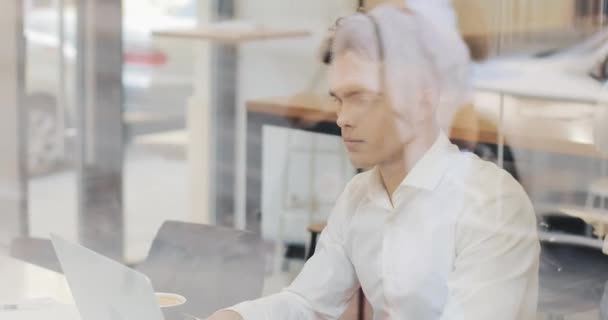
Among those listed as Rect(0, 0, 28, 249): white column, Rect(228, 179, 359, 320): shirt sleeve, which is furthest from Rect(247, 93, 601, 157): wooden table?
Rect(0, 0, 28, 249): white column

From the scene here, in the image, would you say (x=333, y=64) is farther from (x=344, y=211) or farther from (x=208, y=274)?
(x=208, y=274)

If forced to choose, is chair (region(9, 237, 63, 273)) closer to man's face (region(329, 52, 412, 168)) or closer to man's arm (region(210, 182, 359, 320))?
man's arm (region(210, 182, 359, 320))

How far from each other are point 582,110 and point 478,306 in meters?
0.24

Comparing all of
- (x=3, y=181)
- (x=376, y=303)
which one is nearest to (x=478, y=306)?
(x=376, y=303)

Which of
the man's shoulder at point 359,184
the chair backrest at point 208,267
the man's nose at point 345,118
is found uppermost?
the man's nose at point 345,118

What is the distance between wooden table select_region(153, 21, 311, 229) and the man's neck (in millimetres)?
249

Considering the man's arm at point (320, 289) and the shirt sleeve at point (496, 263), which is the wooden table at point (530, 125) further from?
the man's arm at point (320, 289)

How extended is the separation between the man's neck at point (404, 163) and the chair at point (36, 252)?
2.10 feet

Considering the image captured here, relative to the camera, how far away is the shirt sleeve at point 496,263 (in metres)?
0.96

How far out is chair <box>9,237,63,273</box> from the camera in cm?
154

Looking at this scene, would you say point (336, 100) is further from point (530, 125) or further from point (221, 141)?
point (221, 141)

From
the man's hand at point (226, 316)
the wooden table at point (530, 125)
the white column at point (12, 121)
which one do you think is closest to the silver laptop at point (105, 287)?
the man's hand at point (226, 316)

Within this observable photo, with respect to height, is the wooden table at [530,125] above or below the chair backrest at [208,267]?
above

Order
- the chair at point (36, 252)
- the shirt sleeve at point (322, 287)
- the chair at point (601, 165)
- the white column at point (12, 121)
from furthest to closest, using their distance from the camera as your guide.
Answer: the white column at point (12, 121) → the chair at point (36, 252) → the shirt sleeve at point (322, 287) → the chair at point (601, 165)
